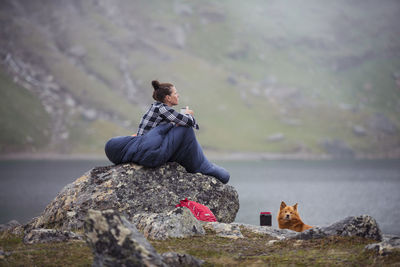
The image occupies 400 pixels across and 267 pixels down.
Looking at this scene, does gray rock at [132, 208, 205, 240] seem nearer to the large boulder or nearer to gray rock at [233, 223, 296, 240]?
the large boulder

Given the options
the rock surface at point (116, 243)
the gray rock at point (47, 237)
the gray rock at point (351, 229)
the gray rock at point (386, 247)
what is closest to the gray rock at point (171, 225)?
the gray rock at point (47, 237)

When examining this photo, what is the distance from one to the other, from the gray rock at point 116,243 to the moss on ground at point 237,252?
33.1 inches

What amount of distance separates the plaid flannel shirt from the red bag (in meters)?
1.96

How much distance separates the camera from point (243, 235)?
10.3 metres

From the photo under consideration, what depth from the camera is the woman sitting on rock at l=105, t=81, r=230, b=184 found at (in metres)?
10.9

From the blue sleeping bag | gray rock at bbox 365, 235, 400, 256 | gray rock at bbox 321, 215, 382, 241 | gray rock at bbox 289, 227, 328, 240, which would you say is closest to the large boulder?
the blue sleeping bag

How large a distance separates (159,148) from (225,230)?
8.56ft

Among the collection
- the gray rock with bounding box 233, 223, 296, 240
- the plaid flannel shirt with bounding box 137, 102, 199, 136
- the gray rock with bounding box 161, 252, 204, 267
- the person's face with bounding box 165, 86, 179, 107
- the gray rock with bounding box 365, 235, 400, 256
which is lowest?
the gray rock with bounding box 161, 252, 204, 267

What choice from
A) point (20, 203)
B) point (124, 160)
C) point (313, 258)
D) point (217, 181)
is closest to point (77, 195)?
point (124, 160)

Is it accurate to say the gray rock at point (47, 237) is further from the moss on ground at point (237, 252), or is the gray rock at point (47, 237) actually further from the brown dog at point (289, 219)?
the brown dog at point (289, 219)

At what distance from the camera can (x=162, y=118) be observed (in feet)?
36.7

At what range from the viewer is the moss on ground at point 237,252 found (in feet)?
Answer: 23.6

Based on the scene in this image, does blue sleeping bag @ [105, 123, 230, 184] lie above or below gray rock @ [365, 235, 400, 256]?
above

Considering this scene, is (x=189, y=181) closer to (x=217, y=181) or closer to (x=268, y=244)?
(x=217, y=181)
